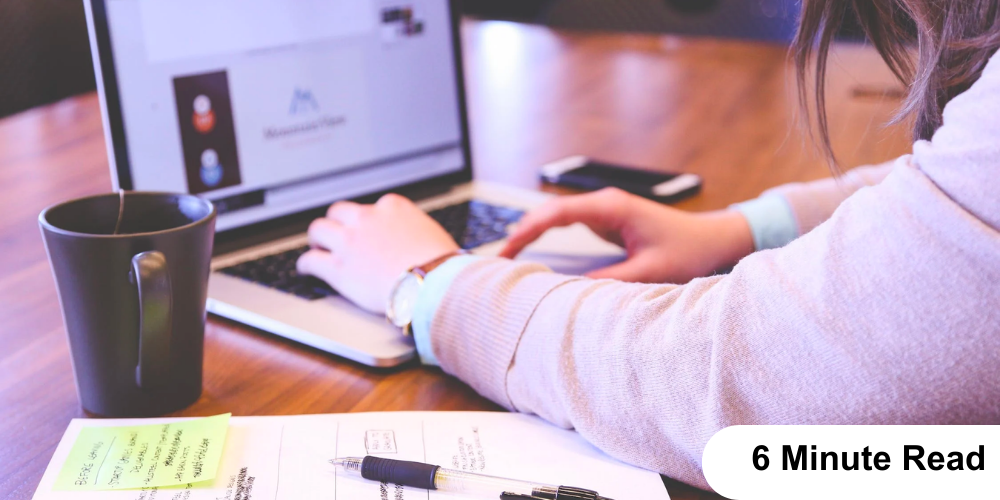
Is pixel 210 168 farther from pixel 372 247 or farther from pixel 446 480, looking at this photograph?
pixel 446 480

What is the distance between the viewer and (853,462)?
1.47 feet

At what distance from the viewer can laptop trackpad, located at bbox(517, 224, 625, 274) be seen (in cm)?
81

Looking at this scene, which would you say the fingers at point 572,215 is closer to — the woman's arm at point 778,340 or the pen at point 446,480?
the woman's arm at point 778,340

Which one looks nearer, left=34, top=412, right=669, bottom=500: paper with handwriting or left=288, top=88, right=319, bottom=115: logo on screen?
left=34, top=412, right=669, bottom=500: paper with handwriting

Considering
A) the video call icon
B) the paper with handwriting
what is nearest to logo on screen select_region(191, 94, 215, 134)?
the video call icon

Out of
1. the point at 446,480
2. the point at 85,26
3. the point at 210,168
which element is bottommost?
the point at 446,480

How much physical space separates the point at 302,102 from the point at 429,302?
35 centimetres

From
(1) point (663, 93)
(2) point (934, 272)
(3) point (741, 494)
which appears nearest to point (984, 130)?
(2) point (934, 272)

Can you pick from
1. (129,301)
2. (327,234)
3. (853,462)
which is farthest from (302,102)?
(853,462)

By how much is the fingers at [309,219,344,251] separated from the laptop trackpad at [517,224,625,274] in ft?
0.56

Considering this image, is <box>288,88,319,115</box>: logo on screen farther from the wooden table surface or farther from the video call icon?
the wooden table surface

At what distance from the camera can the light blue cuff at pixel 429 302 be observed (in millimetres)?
612

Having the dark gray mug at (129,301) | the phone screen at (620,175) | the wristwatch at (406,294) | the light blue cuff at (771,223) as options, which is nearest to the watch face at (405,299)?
the wristwatch at (406,294)

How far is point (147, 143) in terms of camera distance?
0.76m
